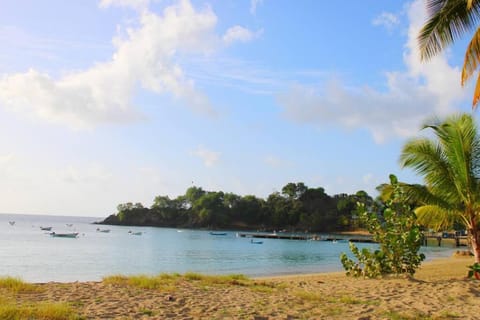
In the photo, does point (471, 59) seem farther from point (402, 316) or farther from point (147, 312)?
point (147, 312)

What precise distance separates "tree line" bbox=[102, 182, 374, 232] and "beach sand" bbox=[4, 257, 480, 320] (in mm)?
97693

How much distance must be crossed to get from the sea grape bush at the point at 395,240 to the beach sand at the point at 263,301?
77.6 inches

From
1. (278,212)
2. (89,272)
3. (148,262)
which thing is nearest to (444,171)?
(89,272)

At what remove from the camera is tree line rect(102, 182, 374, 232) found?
374 ft

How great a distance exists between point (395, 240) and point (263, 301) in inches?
256

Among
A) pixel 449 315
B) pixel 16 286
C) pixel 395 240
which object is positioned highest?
pixel 395 240

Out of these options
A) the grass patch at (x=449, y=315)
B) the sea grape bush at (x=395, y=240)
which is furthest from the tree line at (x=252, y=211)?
the grass patch at (x=449, y=315)

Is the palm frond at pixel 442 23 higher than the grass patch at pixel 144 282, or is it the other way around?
the palm frond at pixel 442 23

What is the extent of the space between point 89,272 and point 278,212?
9321 cm

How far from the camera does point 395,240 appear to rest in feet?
46.7

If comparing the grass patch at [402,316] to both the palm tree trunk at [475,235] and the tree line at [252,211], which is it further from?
the tree line at [252,211]

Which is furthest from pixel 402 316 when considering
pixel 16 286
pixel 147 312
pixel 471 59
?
pixel 16 286

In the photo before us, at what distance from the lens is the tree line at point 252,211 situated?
114125 millimetres

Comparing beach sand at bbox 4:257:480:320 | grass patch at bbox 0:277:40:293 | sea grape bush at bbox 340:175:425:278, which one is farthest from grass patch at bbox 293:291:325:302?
grass patch at bbox 0:277:40:293
